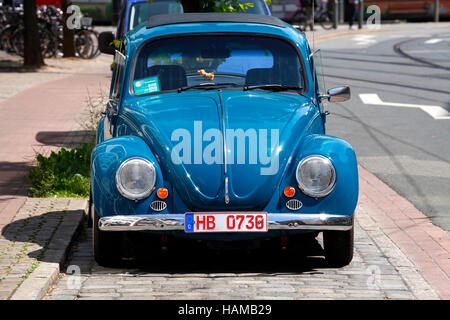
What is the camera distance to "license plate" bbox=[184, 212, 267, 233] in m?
5.95

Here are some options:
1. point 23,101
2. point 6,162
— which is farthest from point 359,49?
point 6,162

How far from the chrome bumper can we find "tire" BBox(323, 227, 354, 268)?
13.0 inches

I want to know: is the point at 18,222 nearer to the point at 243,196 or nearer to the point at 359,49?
the point at 243,196

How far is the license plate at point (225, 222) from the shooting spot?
595 cm

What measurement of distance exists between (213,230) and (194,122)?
805mm

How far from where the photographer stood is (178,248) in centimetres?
699

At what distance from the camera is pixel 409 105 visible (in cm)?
1609

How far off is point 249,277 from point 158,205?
0.79 m

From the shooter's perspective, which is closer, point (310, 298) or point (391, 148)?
point (310, 298)

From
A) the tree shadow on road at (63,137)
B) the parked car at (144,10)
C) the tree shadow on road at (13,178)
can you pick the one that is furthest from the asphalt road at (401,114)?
the tree shadow on road at (13,178)

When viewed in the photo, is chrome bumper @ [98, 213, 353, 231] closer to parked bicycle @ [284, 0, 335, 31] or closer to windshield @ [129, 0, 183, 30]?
windshield @ [129, 0, 183, 30]

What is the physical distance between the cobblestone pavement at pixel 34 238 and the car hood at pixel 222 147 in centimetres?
109

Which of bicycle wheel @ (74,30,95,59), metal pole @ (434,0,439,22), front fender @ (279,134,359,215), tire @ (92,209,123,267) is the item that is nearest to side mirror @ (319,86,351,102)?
front fender @ (279,134,359,215)

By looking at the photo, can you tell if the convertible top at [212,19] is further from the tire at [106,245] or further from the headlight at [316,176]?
the tire at [106,245]
